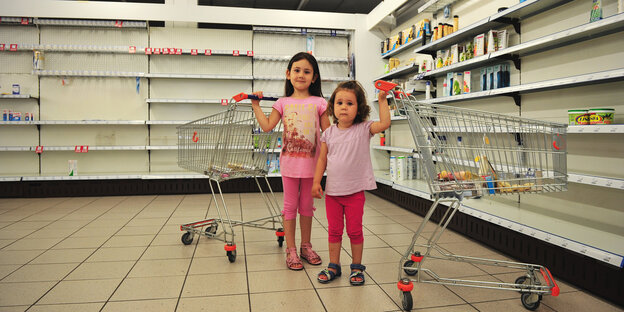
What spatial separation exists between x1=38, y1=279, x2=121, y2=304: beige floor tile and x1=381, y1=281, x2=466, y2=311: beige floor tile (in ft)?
4.91

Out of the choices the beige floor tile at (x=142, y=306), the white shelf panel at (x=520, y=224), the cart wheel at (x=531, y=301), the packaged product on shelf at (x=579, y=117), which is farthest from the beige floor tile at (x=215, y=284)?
the packaged product on shelf at (x=579, y=117)

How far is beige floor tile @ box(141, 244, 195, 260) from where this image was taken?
9.04 feet

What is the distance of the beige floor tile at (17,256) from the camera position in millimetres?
2633

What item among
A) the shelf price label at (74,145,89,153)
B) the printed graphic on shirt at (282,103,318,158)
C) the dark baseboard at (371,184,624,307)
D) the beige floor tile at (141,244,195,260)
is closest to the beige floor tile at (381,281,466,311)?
the dark baseboard at (371,184,624,307)

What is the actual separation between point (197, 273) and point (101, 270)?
2.01ft

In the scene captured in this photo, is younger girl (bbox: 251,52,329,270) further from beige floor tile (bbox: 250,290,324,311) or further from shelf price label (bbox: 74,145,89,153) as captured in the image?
shelf price label (bbox: 74,145,89,153)

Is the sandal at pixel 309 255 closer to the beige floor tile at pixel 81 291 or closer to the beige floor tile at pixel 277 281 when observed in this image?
the beige floor tile at pixel 277 281

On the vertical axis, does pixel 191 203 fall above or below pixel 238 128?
below

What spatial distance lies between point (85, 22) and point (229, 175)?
4358 mm

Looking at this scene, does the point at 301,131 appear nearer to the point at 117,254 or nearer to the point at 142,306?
the point at 142,306

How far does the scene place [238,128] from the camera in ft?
9.24

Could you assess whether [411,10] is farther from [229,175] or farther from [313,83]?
[229,175]

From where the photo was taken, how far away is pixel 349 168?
2.16 metres

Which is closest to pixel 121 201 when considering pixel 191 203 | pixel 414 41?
pixel 191 203
